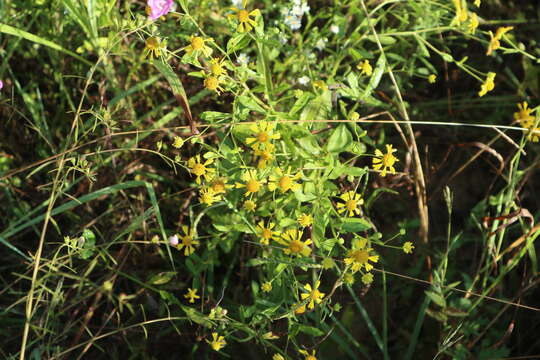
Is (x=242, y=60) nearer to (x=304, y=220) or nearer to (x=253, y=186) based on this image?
(x=253, y=186)

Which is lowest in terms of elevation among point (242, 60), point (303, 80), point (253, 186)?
point (253, 186)

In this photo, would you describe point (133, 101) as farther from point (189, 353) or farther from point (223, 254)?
point (189, 353)

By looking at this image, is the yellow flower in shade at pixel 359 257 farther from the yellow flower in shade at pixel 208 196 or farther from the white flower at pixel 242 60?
the white flower at pixel 242 60

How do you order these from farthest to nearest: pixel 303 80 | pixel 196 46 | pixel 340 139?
pixel 303 80, pixel 340 139, pixel 196 46

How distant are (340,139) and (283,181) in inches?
7.9

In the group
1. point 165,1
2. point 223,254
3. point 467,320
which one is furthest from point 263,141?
point 467,320

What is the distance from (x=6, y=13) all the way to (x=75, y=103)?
1.21ft

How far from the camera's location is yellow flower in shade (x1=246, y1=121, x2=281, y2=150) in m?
1.20

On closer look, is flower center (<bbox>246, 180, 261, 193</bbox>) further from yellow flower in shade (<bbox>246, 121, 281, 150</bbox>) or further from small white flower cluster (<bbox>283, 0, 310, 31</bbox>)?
small white flower cluster (<bbox>283, 0, 310, 31</bbox>)

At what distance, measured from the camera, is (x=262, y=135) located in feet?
3.95

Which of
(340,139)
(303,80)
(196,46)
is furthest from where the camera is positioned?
(303,80)

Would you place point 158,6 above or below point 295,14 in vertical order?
above

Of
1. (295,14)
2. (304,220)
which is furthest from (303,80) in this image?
(304,220)

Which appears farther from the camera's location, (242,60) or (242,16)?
(242,60)
